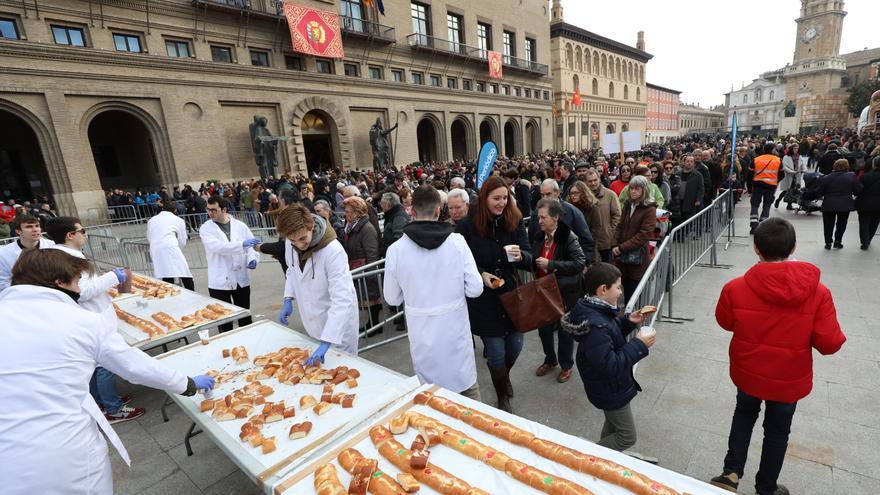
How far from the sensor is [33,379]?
1746mm

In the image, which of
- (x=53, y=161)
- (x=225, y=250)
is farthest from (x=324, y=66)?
(x=225, y=250)

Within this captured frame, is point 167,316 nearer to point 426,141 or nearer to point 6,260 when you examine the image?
point 6,260

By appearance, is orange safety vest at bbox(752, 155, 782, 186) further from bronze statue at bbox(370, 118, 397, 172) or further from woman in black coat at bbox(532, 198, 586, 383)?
bronze statue at bbox(370, 118, 397, 172)

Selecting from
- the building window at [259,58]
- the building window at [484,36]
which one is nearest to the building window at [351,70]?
the building window at [259,58]

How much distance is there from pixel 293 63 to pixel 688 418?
84.7ft

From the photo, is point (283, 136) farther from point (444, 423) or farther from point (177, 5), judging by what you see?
point (444, 423)

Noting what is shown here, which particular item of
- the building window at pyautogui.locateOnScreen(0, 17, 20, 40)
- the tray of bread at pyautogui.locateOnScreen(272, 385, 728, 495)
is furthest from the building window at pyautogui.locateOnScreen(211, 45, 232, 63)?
the tray of bread at pyautogui.locateOnScreen(272, 385, 728, 495)

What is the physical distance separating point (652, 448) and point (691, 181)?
20.2ft

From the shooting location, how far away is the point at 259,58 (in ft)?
71.8

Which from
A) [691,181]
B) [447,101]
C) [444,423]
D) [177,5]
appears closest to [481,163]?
[691,181]

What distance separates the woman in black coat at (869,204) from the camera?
6621 mm

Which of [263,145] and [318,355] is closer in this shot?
[318,355]

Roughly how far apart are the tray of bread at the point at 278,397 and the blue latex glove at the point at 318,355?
4 centimetres

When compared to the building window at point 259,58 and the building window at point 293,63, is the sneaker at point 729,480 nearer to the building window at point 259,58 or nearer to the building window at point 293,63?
the building window at point 259,58
